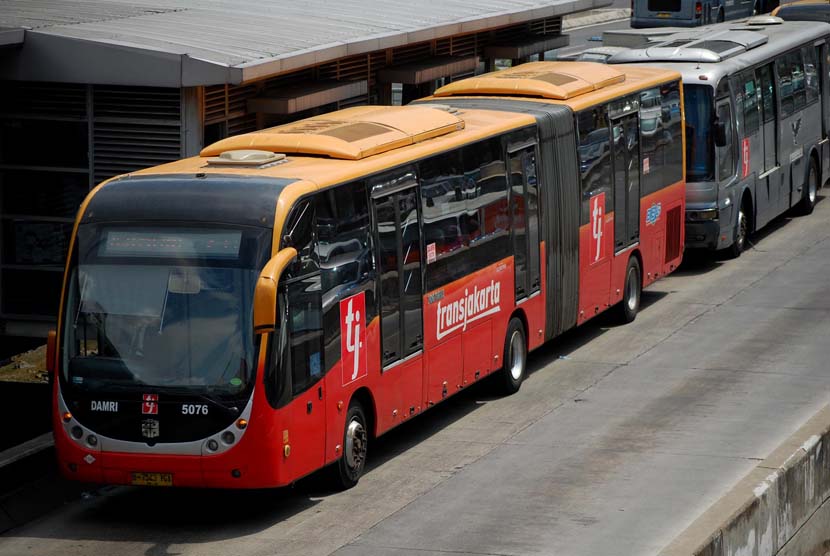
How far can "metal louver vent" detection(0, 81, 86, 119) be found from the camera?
20031 millimetres

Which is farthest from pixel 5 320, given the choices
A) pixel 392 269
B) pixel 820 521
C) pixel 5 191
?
pixel 820 521

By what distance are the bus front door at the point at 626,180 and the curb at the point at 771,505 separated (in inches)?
279

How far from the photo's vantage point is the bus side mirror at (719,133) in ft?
82.1

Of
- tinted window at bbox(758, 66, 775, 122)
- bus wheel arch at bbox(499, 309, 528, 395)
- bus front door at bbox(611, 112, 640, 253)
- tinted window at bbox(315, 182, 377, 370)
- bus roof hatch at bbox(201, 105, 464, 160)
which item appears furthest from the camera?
tinted window at bbox(758, 66, 775, 122)

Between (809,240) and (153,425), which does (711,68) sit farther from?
(153,425)

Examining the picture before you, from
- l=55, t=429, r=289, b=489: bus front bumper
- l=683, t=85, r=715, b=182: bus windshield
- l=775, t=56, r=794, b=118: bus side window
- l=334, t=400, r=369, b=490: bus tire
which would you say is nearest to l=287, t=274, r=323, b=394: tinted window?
l=55, t=429, r=289, b=489: bus front bumper

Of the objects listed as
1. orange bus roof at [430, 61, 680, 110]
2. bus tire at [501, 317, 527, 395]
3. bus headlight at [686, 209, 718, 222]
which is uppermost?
orange bus roof at [430, 61, 680, 110]

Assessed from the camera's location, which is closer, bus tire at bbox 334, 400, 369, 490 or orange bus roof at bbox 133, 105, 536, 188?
orange bus roof at bbox 133, 105, 536, 188

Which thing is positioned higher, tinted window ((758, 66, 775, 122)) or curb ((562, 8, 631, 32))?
curb ((562, 8, 631, 32))

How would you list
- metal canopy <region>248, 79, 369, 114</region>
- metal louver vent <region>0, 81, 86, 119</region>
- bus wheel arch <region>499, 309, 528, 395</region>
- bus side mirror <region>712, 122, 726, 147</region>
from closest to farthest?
bus wheel arch <region>499, 309, 528, 395</region> → metal louver vent <region>0, 81, 86, 119</region> → metal canopy <region>248, 79, 369, 114</region> → bus side mirror <region>712, 122, 726, 147</region>

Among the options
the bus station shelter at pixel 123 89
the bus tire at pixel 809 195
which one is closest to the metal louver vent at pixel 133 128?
the bus station shelter at pixel 123 89

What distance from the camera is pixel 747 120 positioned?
26.7 metres

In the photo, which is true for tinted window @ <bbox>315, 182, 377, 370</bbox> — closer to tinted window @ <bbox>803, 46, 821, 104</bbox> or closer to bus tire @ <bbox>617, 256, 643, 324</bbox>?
bus tire @ <bbox>617, 256, 643, 324</bbox>

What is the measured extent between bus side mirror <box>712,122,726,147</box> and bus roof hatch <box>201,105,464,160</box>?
8.49 meters
